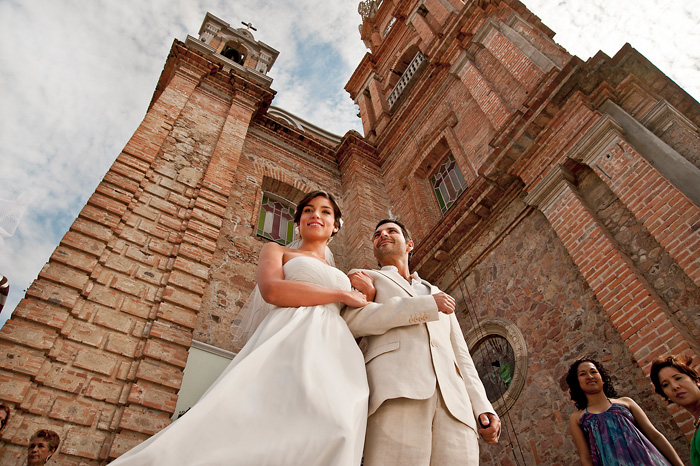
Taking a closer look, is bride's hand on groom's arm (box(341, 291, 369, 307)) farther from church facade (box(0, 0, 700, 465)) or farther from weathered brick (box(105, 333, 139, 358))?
weathered brick (box(105, 333, 139, 358))

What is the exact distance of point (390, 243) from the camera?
3146 millimetres

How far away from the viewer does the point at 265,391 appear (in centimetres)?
174

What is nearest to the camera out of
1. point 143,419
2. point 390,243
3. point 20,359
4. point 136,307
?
point 390,243

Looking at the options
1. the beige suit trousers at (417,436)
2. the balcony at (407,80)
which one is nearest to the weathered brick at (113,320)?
the beige suit trousers at (417,436)

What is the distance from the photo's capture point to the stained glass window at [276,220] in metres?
8.84

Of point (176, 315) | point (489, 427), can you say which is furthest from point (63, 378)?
point (489, 427)

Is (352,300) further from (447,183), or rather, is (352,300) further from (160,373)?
(447,183)

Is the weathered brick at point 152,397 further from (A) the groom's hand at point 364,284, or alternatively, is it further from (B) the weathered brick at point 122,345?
(A) the groom's hand at point 364,284

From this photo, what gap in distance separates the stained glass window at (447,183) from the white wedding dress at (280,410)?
316 inches

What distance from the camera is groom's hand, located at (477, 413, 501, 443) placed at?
2.18 meters

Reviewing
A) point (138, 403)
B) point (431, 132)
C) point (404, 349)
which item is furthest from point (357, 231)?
point (404, 349)

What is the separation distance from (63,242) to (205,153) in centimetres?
343

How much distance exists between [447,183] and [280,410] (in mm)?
9035

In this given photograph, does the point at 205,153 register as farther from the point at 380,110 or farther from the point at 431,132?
the point at 380,110
